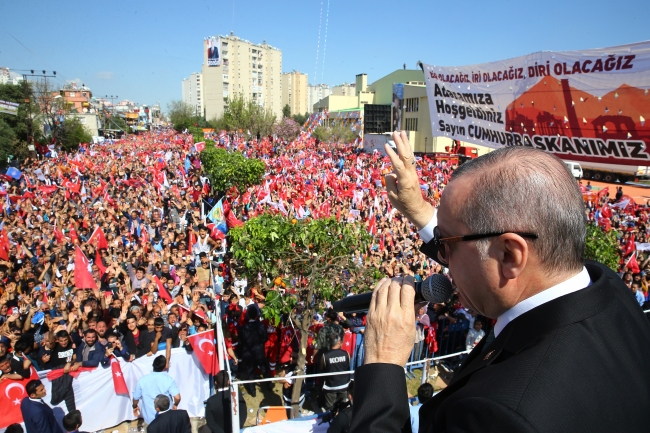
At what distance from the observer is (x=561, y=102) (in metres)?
9.42

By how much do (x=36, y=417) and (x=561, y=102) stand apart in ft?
34.0

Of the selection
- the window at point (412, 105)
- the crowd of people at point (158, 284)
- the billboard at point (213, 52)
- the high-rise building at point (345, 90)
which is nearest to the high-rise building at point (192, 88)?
the high-rise building at point (345, 90)

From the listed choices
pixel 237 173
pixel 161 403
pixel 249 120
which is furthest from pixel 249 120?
pixel 161 403

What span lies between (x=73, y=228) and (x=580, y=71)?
40.3ft

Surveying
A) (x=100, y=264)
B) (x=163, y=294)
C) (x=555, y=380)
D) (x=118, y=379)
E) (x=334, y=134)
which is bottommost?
(x=118, y=379)

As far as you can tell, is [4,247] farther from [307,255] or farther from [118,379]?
[307,255]

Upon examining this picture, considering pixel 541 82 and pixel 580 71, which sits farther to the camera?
pixel 541 82

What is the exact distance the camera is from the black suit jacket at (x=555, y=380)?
2.63ft

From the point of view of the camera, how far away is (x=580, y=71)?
8.87 metres

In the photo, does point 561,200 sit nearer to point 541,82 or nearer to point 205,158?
point 541,82

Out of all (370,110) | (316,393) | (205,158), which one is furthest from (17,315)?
(370,110)

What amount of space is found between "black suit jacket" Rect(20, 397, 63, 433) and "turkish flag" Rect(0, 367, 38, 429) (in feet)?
1.98

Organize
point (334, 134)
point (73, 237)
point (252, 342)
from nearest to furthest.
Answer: point (252, 342) → point (73, 237) → point (334, 134)

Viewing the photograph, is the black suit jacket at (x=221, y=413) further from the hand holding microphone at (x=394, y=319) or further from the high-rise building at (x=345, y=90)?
the high-rise building at (x=345, y=90)
